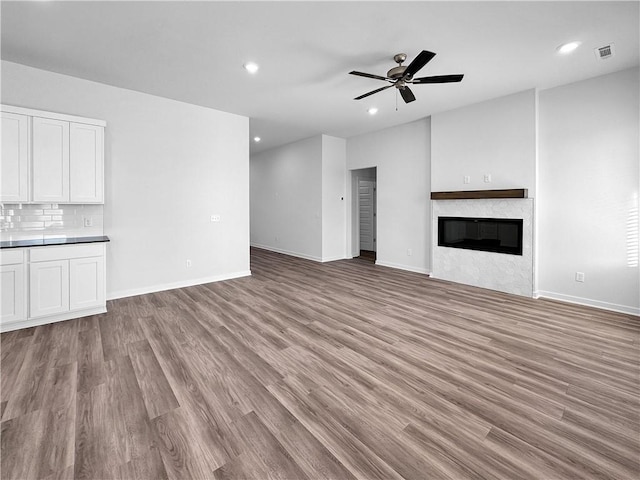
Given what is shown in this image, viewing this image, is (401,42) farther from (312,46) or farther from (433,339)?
(433,339)

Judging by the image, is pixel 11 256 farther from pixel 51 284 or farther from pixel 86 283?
pixel 86 283

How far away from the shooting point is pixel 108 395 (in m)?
2.08

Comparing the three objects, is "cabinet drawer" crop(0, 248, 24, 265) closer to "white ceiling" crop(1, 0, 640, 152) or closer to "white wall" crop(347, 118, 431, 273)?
"white ceiling" crop(1, 0, 640, 152)

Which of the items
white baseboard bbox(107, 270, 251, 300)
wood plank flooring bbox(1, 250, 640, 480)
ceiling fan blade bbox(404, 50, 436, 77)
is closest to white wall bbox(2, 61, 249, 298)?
white baseboard bbox(107, 270, 251, 300)

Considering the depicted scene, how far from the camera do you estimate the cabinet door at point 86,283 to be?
3.47 metres

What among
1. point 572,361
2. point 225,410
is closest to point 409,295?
point 572,361

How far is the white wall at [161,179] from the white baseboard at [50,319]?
25.7 inches

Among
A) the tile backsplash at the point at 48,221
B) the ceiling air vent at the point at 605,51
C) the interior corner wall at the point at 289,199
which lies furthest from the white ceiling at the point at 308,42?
the interior corner wall at the point at 289,199

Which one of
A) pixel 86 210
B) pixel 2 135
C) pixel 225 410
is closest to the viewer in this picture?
pixel 225 410

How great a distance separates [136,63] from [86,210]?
2.01 meters

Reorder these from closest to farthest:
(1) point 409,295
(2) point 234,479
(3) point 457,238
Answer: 1. (2) point 234,479
2. (1) point 409,295
3. (3) point 457,238

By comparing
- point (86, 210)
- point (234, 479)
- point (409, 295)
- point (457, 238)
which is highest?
point (86, 210)

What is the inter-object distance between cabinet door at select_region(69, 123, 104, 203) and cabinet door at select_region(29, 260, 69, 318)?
0.88 m

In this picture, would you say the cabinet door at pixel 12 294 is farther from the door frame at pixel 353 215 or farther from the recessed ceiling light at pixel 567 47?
the recessed ceiling light at pixel 567 47
